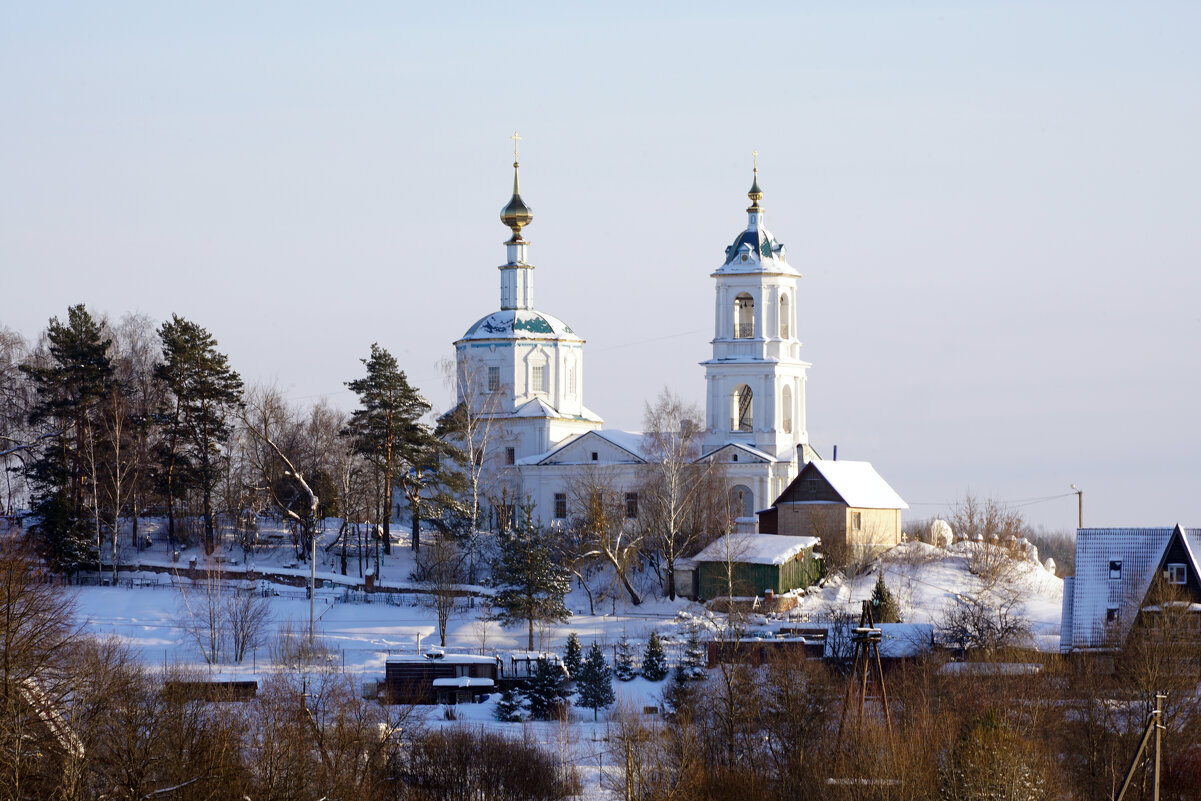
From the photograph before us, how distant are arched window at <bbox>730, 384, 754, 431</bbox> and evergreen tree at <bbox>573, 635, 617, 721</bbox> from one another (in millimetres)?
18477

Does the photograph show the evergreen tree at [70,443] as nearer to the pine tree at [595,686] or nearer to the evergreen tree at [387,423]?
the evergreen tree at [387,423]

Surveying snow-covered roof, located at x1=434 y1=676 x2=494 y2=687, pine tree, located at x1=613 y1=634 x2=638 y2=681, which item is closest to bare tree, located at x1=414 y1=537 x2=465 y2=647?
pine tree, located at x1=613 y1=634 x2=638 y2=681

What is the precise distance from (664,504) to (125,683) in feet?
79.6

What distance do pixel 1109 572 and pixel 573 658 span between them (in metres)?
10.8

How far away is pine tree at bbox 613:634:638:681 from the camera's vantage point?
125 ft

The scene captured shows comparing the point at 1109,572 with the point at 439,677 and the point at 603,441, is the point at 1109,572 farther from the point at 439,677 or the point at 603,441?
the point at 603,441

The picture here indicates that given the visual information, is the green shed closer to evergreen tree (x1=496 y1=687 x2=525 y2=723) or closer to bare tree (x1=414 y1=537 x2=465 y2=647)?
bare tree (x1=414 y1=537 x2=465 y2=647)

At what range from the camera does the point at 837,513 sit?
48.7 metres

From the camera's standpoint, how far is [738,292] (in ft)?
176

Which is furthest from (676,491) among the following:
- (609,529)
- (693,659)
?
(693,659)

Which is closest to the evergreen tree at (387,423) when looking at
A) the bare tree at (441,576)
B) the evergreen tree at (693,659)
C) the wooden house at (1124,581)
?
the bare tree at (441,576)

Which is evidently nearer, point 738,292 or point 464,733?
point 464,733

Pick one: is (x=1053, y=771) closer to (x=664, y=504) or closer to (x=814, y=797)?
(x=814, y=797)

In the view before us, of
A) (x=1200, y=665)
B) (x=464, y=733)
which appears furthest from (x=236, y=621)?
(x=1200, y=665)
